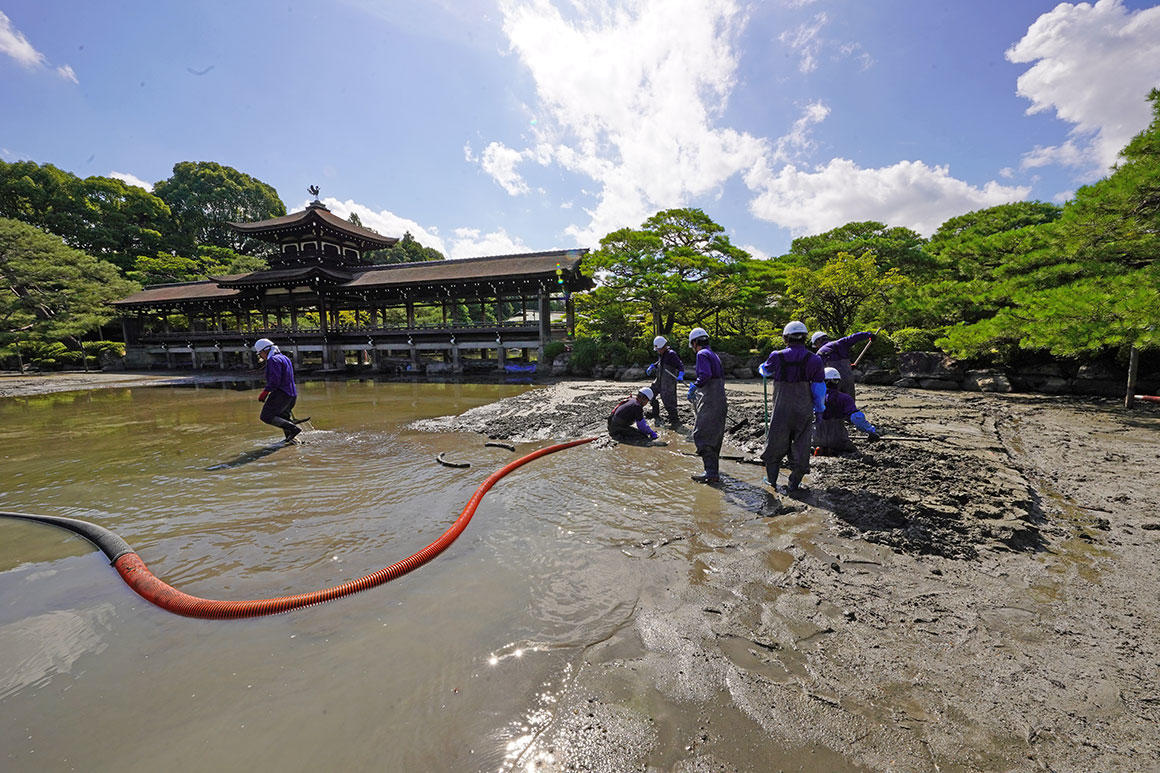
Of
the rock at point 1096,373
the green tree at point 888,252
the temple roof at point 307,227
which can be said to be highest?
the temple roof at point 307,227

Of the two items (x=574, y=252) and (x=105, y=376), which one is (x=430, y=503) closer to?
(x=574, y=252)

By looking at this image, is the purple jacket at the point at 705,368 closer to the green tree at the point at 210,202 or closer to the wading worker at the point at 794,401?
the wading worker at the point at 794,401

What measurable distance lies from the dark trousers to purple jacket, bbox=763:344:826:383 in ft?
27.2

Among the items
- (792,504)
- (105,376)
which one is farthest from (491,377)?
(105,376)

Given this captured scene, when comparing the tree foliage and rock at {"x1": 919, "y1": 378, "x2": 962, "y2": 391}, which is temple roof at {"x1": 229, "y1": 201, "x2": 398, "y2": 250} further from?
rock at {"x1": 919, "y1": 378, "x2": 962, "y2": 391}

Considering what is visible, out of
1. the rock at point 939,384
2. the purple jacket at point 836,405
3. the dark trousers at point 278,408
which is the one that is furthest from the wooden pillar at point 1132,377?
the dark trousers at point 278,408

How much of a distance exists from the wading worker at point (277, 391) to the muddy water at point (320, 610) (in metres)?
1.33

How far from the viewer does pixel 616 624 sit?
262cm

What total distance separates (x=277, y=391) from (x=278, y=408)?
0.33m

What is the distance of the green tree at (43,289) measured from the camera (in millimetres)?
23719

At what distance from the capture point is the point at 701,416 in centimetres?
541

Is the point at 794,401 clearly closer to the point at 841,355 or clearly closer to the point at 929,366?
the point at 841,355

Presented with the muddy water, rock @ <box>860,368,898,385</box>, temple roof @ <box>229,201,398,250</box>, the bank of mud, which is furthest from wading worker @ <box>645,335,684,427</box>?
temple roof @ <box>229,201,398,250</box>

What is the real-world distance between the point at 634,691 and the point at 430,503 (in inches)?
134
